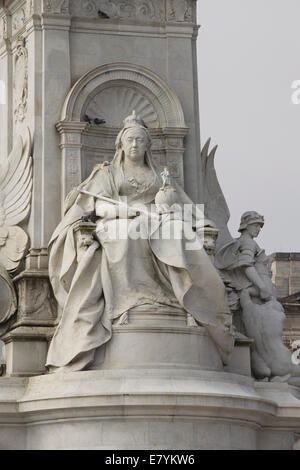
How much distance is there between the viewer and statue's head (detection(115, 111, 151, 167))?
99.1 ft

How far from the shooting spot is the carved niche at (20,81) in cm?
3197

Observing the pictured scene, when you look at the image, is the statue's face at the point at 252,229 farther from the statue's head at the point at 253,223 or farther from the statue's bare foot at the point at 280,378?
the statue's bare foot at the point at 280,378

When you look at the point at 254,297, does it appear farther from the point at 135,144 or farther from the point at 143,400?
the point at 143,400

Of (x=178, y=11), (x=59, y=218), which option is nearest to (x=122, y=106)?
(x=178, y=11)

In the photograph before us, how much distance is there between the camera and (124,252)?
95.1 ft

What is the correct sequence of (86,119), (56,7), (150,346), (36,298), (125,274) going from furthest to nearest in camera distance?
(56,7) < (86,119) < (36,298) < (125,274) < (150,346)

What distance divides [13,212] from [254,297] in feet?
14.0

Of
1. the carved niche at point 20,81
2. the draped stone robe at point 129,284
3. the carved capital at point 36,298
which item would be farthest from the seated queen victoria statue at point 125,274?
the carved niche at point 20,81

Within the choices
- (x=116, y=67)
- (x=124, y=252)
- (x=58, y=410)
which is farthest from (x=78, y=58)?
(x=58, y=410)

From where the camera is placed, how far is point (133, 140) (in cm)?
3019

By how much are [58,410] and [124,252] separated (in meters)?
2.63

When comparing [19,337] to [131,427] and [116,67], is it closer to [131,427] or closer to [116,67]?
[131,427]

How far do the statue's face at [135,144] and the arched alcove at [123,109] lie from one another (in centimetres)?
128

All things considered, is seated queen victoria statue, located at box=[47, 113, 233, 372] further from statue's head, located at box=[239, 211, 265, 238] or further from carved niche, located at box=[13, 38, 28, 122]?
carved niche, located at box=[13, 38, 28, 122]
